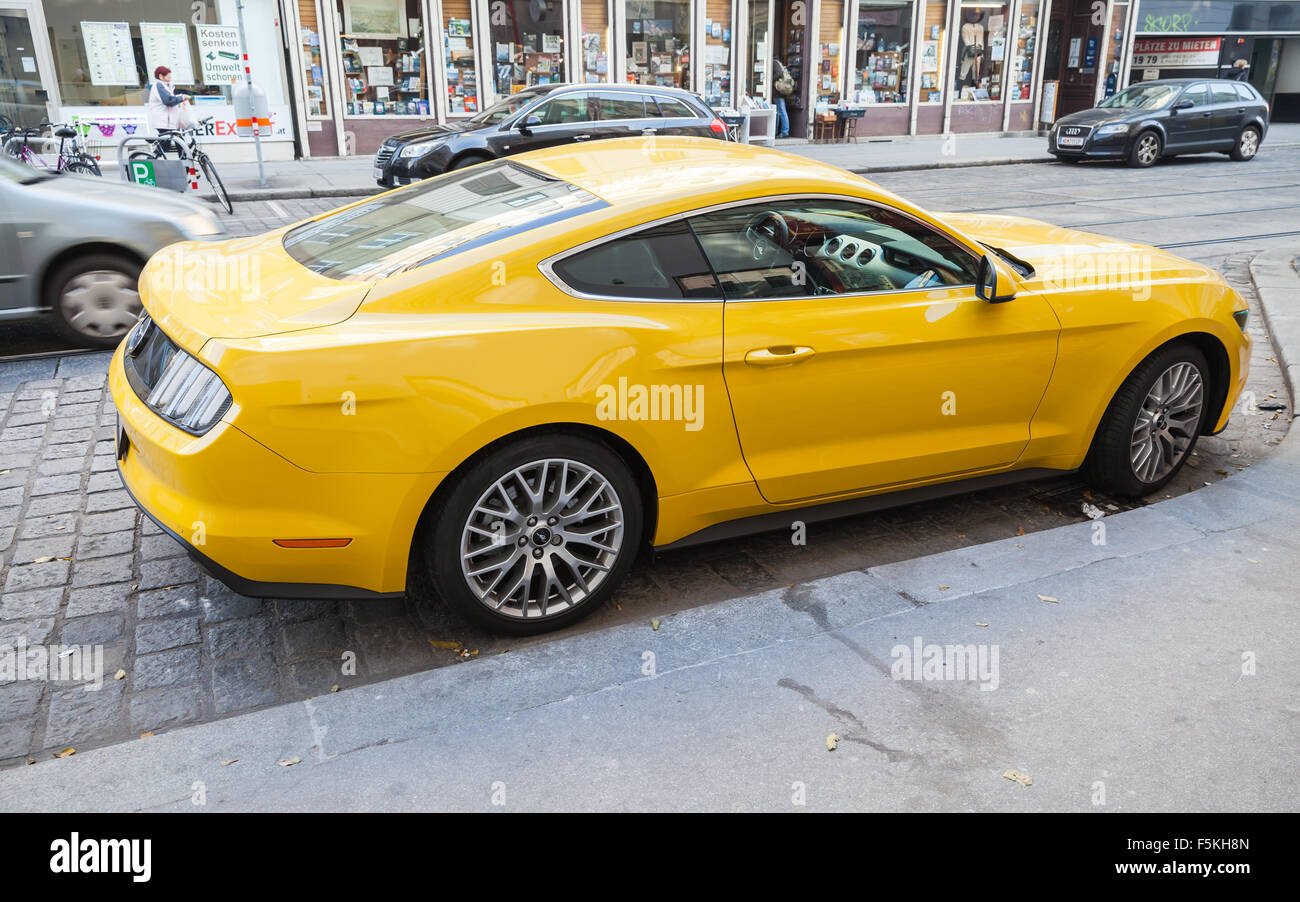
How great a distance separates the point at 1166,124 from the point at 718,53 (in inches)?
360

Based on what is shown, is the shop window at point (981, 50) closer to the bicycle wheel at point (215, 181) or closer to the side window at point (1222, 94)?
the side window at point (1222, 94)

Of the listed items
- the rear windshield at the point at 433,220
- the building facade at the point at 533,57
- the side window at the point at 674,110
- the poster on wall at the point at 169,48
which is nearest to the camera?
the rear windshield at the point at 433,220

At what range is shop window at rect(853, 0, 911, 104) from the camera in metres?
25.0

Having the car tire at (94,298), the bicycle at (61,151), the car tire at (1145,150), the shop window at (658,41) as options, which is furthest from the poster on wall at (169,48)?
the car tire at (1145,150)

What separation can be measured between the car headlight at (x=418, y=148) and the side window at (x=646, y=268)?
11.4m

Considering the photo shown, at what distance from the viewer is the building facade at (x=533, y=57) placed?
17.9 meters

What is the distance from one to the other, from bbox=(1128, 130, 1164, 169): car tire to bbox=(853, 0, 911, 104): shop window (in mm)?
7027

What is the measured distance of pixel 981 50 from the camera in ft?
88.0

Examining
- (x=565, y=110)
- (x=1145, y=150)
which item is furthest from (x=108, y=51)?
(x=1145, y=150)

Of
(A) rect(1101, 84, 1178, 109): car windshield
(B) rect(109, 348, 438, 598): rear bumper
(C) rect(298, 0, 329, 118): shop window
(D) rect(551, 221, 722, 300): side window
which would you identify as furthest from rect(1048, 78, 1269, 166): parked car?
(B) rect(109, 348, 438, 598): rear bumper

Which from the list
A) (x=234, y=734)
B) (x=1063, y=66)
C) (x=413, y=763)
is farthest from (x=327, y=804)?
(x=1063, y=66)

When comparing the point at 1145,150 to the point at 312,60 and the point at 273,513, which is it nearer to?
the point at 312,60

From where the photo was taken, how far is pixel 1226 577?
4359 millimetres

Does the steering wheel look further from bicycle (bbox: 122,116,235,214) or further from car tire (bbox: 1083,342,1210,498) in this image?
bicycle (bbox: 122,116,235,214)
